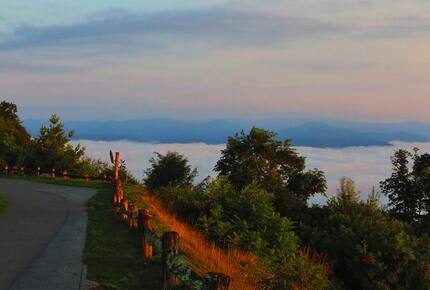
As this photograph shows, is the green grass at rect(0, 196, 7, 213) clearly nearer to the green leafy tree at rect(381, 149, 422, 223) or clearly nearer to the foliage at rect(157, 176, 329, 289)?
the foliage at rect(157, 176, 329, 289)

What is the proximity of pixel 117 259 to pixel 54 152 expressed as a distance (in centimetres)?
4037

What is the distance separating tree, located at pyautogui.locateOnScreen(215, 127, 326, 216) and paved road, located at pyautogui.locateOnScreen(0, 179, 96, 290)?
12875mm

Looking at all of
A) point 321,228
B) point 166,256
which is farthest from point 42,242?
point 321,228

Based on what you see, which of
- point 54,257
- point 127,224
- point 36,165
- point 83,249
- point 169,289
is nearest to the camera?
point 169,289

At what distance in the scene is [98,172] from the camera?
52.3 meters

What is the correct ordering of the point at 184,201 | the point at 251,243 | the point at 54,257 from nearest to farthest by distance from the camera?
the point at 54,257 < the point at 251,243 < the point at 184,201

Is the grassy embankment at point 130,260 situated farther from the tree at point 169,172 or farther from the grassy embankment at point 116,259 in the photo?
the tree at point 169,172

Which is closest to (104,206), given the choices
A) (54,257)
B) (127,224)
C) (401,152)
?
(127,224)

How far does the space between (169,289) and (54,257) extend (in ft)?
15.3

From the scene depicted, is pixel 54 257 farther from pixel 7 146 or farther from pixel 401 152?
pixel 7 146

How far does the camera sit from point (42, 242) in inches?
566

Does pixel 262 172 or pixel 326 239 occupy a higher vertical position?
pixel 262 172

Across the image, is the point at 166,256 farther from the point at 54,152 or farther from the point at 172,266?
the point at 54,152

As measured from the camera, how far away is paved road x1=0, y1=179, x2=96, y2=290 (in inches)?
393
